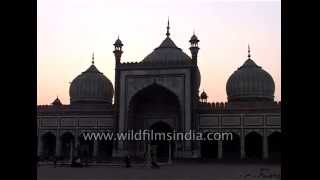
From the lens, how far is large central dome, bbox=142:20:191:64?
89.9 feet

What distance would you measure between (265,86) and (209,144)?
4.68 m

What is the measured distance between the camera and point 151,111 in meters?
25.9

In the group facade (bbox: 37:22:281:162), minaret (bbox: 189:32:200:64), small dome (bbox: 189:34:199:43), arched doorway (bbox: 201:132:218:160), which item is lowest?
arched doorway (bbox: 201:132:218:160)

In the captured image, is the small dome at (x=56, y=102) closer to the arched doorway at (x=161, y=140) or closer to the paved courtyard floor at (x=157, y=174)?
the arched doorway at (x=161, y=140)

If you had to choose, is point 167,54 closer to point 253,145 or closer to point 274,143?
point 253,145

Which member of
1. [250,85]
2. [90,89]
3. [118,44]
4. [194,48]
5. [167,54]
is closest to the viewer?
[194,48]

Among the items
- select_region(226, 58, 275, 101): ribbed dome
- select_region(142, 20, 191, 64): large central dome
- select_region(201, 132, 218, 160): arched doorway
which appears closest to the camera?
select_region(201, 132, 218, 160): arched doorway

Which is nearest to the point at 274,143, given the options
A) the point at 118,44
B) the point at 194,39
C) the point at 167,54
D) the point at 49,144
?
the point at 194,39

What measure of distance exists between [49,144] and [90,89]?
3.66 metres

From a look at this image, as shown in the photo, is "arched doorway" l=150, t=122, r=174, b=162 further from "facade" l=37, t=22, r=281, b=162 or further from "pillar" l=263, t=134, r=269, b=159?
"pillar" l=263, t=134, r=269, b=159

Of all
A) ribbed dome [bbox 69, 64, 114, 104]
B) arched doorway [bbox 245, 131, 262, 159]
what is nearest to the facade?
arched doorway [bbox 245, 131, 262, 159]
